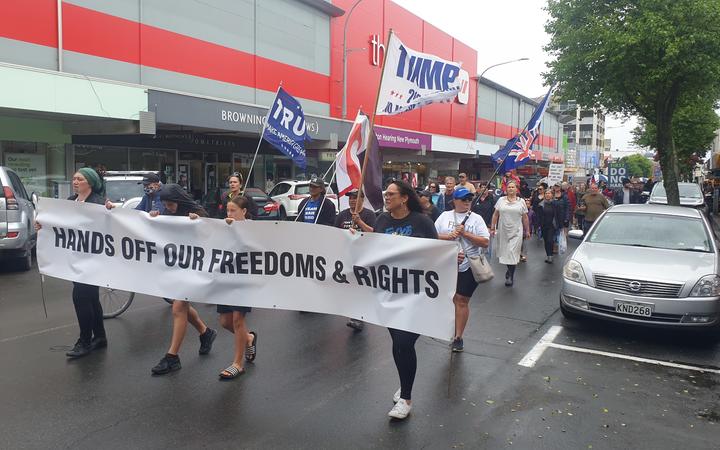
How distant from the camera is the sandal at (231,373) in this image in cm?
503

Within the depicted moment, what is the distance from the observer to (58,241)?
5.86 m

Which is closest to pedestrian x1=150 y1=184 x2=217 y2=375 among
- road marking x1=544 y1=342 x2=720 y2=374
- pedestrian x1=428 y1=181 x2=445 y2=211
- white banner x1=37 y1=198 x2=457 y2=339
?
white banner x1=37 y1=198 x2=457 y2=339

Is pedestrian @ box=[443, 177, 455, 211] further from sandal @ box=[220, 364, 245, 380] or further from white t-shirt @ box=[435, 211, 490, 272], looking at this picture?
sandal @ box=[220, 364, 245, 380]

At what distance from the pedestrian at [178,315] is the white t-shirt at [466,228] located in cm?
245

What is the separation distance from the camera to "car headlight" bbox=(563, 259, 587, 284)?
270 inches

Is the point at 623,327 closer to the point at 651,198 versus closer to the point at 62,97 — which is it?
the point at 62,97

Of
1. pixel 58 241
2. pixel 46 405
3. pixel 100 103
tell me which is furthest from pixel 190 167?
pixel 46 405

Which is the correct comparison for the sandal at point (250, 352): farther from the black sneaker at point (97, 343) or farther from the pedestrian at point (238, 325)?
the black sneaker at point (97, 343)

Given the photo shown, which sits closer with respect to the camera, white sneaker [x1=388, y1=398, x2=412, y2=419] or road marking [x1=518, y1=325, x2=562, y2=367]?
white sneaker [x1=388, y1=398, x2=412, y2=419]

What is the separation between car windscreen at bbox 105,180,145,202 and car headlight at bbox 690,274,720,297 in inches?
436

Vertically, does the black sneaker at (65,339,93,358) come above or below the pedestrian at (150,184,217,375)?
below

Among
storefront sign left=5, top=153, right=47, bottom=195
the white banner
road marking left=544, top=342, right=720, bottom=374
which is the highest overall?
storefront sign left=5, top=153, right=47, bottom=195

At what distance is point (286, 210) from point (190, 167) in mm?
5575

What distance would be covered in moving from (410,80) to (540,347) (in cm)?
315
